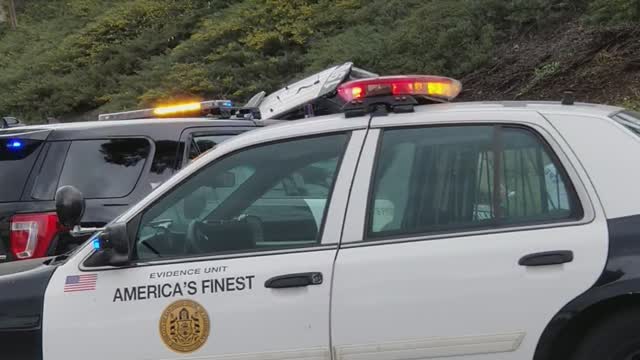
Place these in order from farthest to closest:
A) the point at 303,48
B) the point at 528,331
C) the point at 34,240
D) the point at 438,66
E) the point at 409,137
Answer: the point at 303,48, the point at 438,66, the point at 34,240, the point at 409,137, the point at 528,331

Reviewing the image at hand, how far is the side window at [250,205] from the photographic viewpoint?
133 inches

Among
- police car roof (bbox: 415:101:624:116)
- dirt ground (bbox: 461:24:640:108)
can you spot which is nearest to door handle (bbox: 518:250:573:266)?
police car roof (bbox: 415:101:624:116)

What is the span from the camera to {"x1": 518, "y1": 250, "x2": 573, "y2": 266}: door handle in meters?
3.00

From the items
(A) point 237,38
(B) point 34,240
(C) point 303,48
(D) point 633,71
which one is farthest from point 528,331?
(A) point 237,38

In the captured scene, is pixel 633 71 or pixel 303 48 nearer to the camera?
pixel 633 71

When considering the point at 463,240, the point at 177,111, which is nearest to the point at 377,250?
the point at 463,240

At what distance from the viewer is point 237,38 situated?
689 inches

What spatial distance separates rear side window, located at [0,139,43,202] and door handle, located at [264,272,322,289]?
2.66 metres

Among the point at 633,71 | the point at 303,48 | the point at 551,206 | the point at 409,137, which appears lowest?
the point at 551,206

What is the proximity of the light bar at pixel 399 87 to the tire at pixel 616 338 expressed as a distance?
125 cm

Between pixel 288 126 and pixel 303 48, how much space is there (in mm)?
13053

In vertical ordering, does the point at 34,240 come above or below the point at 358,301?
above

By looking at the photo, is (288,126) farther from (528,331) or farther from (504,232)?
(528,331)

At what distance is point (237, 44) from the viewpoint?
1697 centimetres
